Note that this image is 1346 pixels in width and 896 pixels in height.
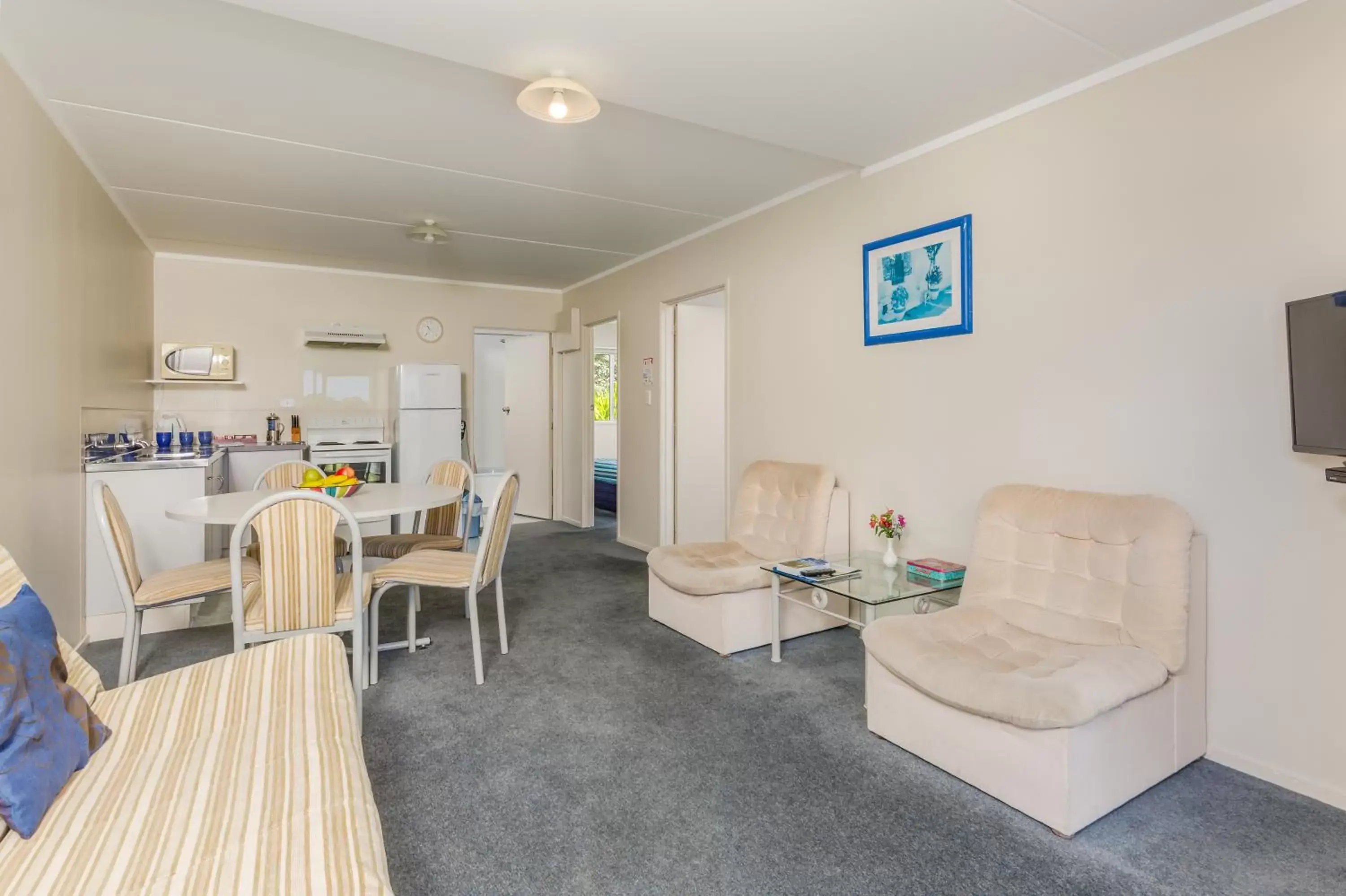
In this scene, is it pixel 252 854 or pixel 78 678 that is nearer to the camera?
pixel 252 854

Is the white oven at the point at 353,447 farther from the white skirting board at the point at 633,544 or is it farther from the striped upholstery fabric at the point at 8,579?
the striped upholstery fabric at the point at 8,579

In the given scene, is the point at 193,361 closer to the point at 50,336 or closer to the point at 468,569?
the point at 50,336

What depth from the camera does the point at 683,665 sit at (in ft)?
10.1

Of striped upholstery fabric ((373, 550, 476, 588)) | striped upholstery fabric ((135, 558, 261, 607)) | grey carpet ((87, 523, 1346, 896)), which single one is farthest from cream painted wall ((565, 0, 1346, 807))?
striped upholstery fabric ((135, 558, 261, 607))

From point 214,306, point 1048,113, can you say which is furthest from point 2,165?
point 1048,113

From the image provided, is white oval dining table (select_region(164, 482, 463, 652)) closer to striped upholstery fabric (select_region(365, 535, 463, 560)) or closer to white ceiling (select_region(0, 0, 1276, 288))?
striped upholstery fabric (select_region(365, 535, 463, 560))

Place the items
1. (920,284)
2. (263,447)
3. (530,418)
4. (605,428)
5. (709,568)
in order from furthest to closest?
(605,428), (530,418), (263,447), (709,568), (920,284)

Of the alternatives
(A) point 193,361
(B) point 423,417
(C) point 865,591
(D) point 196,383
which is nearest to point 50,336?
(A) point 193,361

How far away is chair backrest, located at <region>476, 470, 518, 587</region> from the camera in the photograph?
2820mm

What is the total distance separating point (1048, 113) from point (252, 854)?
3392 millimetres

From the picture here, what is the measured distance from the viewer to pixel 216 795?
1290 mm

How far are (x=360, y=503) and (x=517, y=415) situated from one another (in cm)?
432

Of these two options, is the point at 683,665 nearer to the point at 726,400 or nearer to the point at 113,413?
the point at 726,400

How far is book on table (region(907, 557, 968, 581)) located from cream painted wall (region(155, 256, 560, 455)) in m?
4.82
